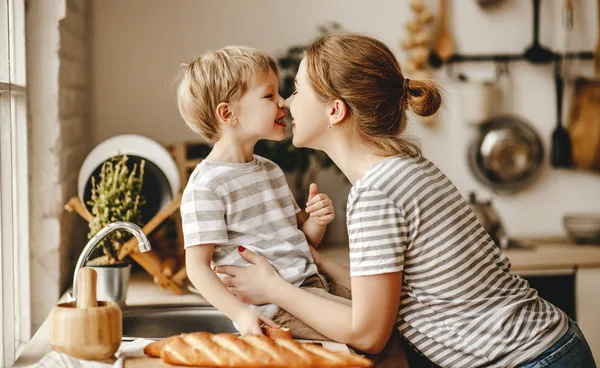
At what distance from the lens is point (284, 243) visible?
1605mm

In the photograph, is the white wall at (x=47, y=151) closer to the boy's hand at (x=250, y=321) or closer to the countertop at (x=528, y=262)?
the countertop at (x=528, y=262)

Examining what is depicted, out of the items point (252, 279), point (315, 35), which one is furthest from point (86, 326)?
point (315, 35)

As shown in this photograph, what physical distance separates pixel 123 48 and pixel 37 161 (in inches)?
36.3

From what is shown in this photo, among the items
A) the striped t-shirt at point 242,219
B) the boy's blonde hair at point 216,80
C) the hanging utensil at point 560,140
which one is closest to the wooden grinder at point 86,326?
the striped t-shirt at point 242,219

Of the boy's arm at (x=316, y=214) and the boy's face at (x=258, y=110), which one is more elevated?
the boy's face at (x=258, y=110)

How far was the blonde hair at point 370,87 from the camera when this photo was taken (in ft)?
4.72

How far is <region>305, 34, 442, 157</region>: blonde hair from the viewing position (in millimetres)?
1438

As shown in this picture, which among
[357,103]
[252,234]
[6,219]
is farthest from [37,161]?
[357,103]

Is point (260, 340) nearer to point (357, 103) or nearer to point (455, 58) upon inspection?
point (357, 103)

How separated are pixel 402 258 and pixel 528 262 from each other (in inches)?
A: 59.5

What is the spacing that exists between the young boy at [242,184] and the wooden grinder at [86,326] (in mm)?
292

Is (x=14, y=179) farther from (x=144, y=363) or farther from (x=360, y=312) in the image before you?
(x=360, y=312)

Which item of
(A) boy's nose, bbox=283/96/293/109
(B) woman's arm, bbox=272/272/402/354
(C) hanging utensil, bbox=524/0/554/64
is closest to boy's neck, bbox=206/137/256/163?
(A) boy's nose, bbox=283/96/293/109

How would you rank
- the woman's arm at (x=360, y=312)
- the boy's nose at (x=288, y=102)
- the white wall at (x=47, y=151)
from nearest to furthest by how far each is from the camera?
the woman's arm at (x=360, y=312)
the boy's nose at (x=288, y=102)
the white wall at (x=47, y=151)
